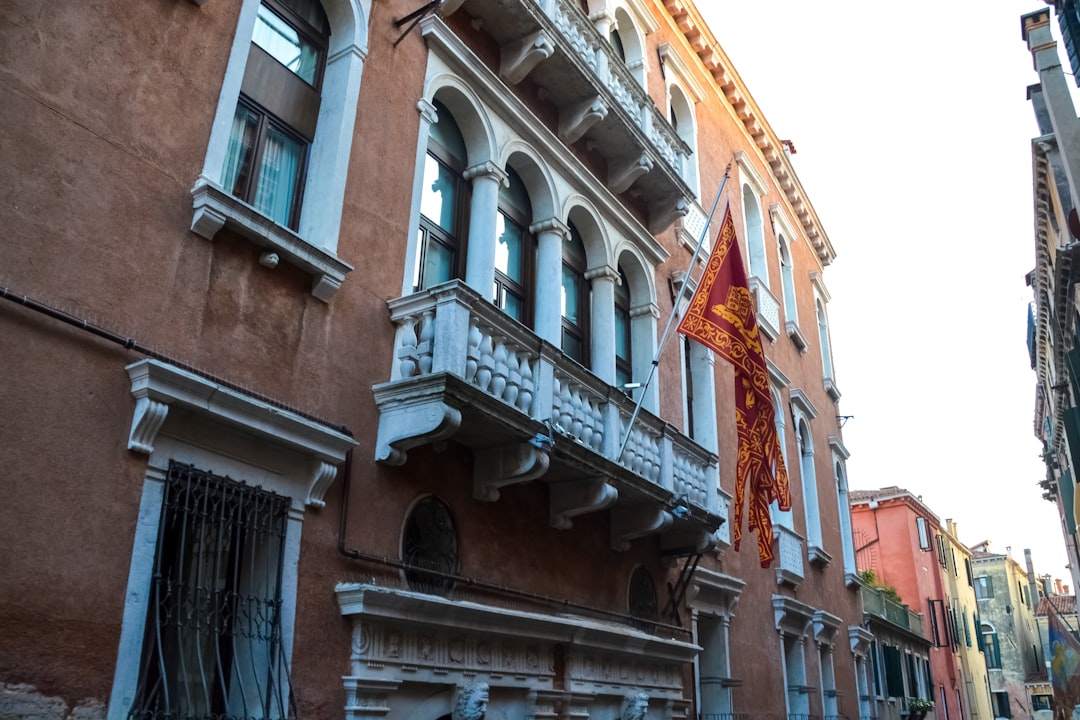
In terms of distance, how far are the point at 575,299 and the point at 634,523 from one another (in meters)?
2.82

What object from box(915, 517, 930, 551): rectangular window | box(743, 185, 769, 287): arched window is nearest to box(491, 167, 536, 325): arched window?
box(743, 185, 769, 287): arched window

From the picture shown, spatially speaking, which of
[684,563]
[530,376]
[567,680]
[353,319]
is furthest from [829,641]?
[353,319]

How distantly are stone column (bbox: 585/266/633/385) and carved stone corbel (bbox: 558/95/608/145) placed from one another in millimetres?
1613

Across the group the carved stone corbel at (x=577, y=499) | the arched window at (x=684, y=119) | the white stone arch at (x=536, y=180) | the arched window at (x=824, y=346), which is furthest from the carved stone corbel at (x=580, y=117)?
the arched window at (x=824, y=346)

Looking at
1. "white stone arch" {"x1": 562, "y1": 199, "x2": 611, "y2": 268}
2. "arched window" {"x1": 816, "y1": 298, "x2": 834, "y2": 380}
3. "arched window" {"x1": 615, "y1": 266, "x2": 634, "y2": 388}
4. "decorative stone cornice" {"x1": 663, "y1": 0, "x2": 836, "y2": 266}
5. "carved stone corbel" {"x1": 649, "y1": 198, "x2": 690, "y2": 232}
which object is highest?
"decorative stone cornice" {"x1": 663, "y1": 0, "x2": 836, "y2": 266}

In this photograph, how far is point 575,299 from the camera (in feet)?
35.6

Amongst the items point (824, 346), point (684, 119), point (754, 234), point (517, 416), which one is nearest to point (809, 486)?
point (754, 234)

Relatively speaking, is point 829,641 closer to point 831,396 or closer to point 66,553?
point 831,396

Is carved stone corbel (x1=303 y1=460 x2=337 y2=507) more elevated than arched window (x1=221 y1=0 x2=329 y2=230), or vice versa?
arched window (x1=221 y1=0 x2=329 y2=230)

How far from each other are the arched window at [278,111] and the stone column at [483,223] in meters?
1.94

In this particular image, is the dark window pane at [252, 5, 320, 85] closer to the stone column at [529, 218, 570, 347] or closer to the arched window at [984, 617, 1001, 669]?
the stone column at [529, 218, 570, 347]

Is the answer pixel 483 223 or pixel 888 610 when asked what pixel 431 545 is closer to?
pixel 483 223

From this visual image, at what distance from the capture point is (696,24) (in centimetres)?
1593

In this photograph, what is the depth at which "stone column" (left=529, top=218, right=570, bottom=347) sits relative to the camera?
949 centimetres
